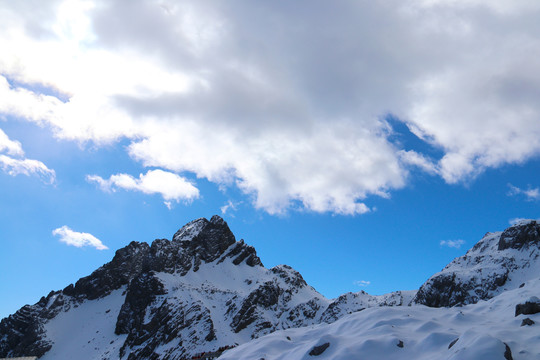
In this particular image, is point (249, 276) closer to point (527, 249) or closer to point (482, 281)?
point (482, 281)

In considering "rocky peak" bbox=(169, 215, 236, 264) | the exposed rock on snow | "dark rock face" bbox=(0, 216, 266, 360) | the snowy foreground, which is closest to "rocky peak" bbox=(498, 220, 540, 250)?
"dark rock face" bbox=(0, 216, 266, 360)

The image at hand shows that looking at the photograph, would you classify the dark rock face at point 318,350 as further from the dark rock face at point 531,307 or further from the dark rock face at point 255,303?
the dark rock face at point 255,303

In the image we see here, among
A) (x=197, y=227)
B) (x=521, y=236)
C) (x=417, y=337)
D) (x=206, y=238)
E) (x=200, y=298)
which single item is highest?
(x=197, y=227)

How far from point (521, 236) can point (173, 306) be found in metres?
91.1

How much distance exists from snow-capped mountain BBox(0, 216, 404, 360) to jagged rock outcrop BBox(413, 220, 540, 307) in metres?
17.5

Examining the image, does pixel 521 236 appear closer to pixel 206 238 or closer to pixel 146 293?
pixel 206 238

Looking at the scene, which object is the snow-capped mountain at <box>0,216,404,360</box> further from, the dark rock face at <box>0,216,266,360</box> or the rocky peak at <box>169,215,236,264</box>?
the rocky peak at <box>169,215,236,264</box>

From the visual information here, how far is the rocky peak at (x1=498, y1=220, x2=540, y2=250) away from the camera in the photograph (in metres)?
87.8

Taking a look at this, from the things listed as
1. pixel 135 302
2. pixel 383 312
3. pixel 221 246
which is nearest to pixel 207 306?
pixel 135 302

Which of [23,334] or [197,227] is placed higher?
[197,227]

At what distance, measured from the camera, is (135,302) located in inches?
3388

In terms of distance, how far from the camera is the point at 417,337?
71.1 ft

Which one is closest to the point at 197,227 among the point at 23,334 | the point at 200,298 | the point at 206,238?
the point at 206,238

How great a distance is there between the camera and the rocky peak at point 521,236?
8781 centimetres
